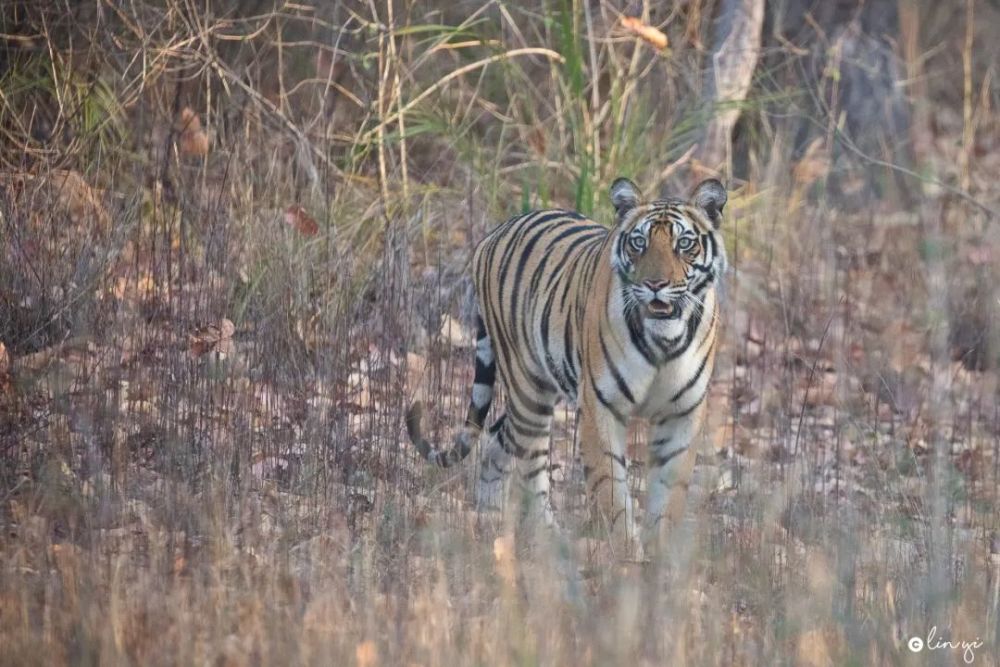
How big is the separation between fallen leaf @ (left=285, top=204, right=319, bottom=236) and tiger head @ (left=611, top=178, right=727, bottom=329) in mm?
2321

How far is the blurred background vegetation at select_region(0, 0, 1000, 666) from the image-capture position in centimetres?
413

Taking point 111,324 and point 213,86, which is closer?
point 111,324

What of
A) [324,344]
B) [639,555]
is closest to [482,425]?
[324,344]

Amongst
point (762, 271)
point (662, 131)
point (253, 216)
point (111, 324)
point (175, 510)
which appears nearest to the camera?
point (175, 510)

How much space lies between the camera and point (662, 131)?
30.4ft

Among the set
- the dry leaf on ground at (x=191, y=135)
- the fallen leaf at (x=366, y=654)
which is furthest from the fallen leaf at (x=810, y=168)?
the fallen leaf at (x=366, y=654)

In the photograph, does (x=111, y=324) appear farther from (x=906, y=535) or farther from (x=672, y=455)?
(x=906, y=535)

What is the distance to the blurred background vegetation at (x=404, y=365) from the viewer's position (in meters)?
4.13

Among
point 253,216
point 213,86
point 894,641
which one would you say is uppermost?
point 213,86

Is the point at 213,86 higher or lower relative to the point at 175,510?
higher

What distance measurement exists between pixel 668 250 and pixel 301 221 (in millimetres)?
2704

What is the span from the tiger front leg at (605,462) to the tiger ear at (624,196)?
0.71 meters

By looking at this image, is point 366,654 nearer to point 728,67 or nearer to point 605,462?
point 605,462

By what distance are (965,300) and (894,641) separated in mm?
5055
